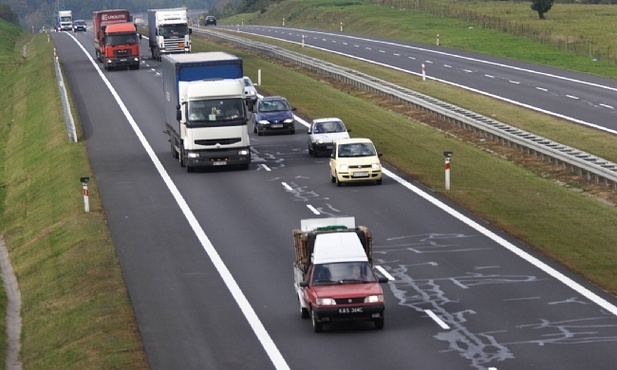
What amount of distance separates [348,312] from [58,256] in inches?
558

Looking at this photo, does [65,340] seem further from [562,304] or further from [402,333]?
[562,304]

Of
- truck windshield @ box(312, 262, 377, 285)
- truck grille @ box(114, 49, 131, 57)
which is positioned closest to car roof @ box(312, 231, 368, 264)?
truck windshield @ box(312, 262, 377, 285)

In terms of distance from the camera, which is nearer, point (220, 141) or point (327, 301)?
point (327, 301)

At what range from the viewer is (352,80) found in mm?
81438

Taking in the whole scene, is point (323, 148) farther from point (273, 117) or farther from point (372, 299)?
point (372, 299)

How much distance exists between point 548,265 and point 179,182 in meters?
18.3

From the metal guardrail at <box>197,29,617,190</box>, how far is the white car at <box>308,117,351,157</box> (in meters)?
7.72

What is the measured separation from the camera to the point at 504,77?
275 feet

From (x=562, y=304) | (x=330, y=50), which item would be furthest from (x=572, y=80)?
(x=562, y=304)

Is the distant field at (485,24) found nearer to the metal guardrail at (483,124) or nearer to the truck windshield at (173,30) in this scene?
the metal guardrail at (483,124)

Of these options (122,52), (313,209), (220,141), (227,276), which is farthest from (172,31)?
(227,276)

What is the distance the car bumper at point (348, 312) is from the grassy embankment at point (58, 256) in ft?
12.5

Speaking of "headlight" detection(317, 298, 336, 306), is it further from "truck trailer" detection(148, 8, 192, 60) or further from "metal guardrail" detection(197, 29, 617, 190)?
"truck trailer" detection(148, 8, 192, 60)

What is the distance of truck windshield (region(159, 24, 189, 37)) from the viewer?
316 ft
